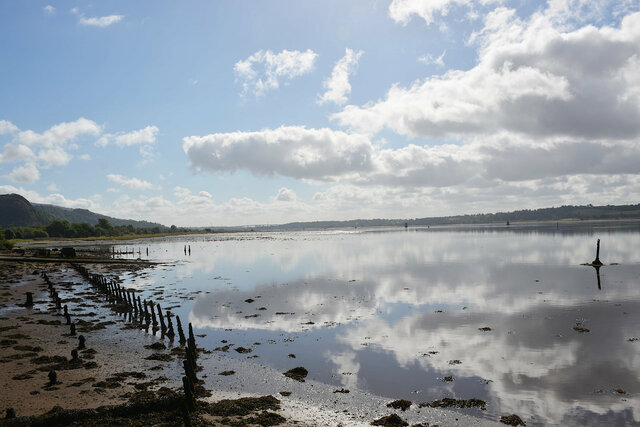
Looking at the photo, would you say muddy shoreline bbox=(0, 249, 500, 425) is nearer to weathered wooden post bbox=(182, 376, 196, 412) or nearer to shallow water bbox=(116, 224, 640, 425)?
weathered wooden post bbox=(182, 376, 196, 412)

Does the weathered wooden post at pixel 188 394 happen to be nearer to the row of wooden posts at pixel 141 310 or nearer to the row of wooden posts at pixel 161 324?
the row of wooden posts at pixel 161 324

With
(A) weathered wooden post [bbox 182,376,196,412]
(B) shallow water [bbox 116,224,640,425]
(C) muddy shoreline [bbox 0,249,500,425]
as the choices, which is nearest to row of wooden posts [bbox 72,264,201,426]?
(A) weathered wooden post [bbox 182,376,196,412]

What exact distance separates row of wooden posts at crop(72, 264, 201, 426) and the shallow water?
216 centimetres

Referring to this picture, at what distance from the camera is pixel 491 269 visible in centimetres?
5666

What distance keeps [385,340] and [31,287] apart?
1734 inches

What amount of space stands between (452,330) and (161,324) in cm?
1936

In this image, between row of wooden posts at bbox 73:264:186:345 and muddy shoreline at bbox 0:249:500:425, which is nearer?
muddy shoreline at bbox 0:249:500:425

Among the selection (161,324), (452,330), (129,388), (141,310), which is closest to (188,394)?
(129,388)

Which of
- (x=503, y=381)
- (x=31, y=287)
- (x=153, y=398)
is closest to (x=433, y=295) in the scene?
(x=503, y=381)

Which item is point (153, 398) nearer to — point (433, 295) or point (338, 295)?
point (338, 295)

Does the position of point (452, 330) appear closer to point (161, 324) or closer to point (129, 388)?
point (129, 388)

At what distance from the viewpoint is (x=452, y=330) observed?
25984 millimetres

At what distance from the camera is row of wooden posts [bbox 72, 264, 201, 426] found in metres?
13.6

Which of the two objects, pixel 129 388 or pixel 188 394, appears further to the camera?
pixel 129 388
